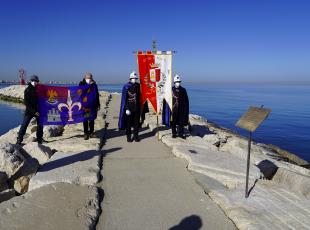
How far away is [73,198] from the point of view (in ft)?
16.8

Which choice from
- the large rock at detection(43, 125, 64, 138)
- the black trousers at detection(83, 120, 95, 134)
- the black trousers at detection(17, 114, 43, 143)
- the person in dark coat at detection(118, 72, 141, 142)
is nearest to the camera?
the black trousers at detection(17, 114, 43, 143)

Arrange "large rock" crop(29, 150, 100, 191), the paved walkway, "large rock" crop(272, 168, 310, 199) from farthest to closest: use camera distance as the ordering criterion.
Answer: "large rock" crop(272, 168, 310, 199), "large rock" crop(29, 150, 100, 191), the paved walkway

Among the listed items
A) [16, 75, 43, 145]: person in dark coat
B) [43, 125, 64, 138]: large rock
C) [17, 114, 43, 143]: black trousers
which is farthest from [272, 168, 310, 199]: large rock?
[43, 125, 64, 138]: large rock

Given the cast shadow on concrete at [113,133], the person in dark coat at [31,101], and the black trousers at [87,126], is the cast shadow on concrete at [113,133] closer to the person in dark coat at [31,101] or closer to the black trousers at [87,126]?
the black trousers at [87,126]

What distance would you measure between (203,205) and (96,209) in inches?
66.7

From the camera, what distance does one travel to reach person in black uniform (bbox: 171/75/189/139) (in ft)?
32.4

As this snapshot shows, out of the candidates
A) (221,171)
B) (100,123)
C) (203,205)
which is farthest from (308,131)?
(203,205)

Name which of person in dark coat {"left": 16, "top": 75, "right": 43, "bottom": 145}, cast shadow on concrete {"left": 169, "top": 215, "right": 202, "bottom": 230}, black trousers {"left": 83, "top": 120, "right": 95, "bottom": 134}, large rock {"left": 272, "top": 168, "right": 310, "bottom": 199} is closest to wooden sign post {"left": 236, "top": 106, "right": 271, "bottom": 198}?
cast shadow on concrete {"left": 169, "top": 215, "right": 202, "bottom": 230}

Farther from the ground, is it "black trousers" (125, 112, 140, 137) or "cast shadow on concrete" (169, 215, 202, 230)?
"black trousers" (125, 112, 140, 137)

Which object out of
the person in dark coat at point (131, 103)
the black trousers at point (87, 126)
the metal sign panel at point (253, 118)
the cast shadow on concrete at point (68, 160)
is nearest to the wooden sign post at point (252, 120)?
the metal sign panel at point (253, 118)

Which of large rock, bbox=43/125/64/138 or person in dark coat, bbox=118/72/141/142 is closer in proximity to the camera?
person in dark coat, bbox=118/72/141/142

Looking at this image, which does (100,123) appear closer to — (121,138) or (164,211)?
(121,138)

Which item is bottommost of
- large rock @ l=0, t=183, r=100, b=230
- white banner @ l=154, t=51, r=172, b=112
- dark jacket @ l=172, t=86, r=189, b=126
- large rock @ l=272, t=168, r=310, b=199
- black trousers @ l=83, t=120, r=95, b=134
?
large rock @ l=272, t=168, r=310, b=199

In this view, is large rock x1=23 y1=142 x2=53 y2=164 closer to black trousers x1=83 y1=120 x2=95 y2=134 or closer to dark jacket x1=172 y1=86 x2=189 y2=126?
black trousers x1=83 y1=120 x2=95 y2=134
